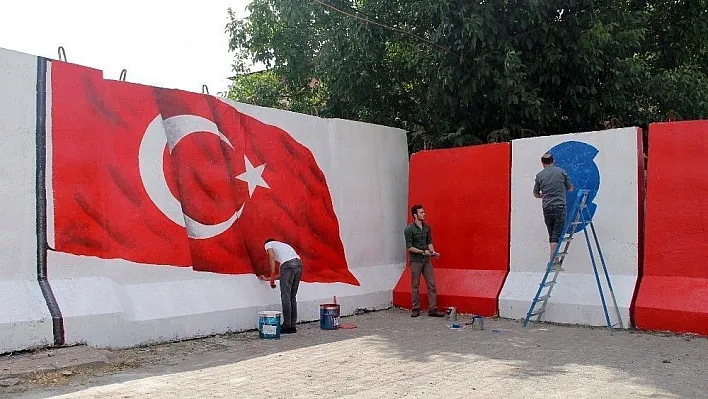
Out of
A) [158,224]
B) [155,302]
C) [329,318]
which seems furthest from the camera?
[329,318]

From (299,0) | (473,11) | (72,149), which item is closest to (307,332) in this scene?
(72,149)

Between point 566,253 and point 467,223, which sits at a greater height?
point 467,223

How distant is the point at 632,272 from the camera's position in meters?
10.1

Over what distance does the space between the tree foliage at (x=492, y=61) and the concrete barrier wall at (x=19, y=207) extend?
740cm

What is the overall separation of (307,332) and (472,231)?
362cm

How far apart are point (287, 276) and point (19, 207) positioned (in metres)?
3.74

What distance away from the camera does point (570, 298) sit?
10.5m

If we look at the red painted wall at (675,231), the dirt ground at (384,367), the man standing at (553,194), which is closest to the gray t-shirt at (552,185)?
the man standing at (553,194)

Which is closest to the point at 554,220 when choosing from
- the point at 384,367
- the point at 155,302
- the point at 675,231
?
the point at 675,231

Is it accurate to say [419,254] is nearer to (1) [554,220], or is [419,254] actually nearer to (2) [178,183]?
(1) [554,220]

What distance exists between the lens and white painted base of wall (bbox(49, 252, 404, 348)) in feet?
26.2

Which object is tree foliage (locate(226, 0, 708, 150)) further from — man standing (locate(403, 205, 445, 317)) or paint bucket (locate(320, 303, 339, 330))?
paint bucket (locate(320, 303, 339, 330))

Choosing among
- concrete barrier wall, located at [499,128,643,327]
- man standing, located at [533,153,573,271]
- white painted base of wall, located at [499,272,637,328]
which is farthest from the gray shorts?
white painted base of wall, located at [499,272,637,328]

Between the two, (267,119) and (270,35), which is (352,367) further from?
(270,35)
